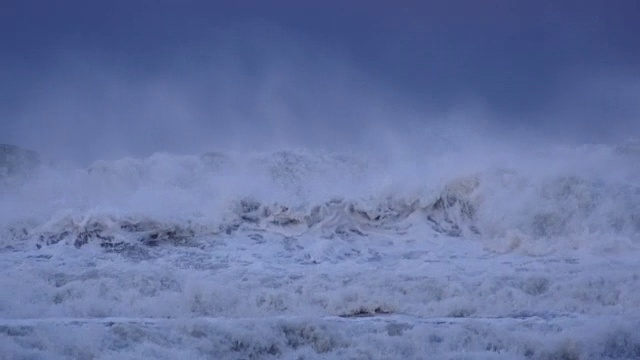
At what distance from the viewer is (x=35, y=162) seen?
588 inches

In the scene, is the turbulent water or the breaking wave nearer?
the turbulent water

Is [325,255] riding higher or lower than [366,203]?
lower

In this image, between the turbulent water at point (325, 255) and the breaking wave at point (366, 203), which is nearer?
the turbulent water at point (325, 255)

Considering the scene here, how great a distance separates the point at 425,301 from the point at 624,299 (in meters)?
1.85

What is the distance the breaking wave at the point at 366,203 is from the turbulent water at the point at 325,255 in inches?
1.3

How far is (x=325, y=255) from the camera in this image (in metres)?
9.41

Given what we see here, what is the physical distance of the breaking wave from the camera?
10109mm

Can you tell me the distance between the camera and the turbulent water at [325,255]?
5605 millimetres

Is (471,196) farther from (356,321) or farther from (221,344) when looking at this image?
(221,344)

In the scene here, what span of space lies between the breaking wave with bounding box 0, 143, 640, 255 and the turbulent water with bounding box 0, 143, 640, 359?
3 cm

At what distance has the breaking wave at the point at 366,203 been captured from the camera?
33.2 feet

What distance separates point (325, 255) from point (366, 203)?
5.70 feet

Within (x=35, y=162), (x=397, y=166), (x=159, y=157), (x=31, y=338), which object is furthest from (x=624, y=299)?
(x=35, y=162)

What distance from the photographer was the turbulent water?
18.4ft
